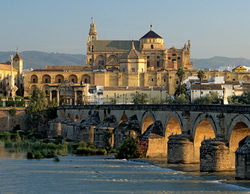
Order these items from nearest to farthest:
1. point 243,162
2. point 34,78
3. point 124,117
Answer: point 243,162 → point 124,117 → point 34,78

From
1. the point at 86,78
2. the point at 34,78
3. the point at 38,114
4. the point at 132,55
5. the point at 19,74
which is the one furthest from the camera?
the point at 19,74

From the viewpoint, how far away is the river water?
2891cm

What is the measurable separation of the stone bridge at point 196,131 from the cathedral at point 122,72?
49.7m

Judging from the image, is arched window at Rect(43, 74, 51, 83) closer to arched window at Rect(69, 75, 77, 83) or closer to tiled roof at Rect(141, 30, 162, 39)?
arched window at Rect(69, 75, 77, 83)

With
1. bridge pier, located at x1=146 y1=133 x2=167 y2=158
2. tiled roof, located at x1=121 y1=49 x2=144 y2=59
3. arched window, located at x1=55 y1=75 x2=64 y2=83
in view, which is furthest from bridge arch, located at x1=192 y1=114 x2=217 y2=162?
arched window, located at x1=55 y1=75 x2=64 y2=83

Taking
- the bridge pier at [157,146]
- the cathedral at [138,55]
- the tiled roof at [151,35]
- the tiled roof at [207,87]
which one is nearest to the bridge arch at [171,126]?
the bridge pier at [157,146]

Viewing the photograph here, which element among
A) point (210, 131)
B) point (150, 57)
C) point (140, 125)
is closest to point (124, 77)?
point (150, 57)

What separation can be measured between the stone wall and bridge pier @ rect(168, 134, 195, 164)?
1997 inches

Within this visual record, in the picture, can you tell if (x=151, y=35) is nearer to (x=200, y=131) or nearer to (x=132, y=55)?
(x=132, y=55)

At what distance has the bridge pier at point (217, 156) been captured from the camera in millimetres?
32156

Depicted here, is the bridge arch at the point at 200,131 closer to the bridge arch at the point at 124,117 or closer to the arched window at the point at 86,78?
the bridge arch at the point at 124,117

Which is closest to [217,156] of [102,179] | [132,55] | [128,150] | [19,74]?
[102,179]

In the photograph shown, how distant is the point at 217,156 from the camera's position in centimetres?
3238

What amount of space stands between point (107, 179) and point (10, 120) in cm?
5610
